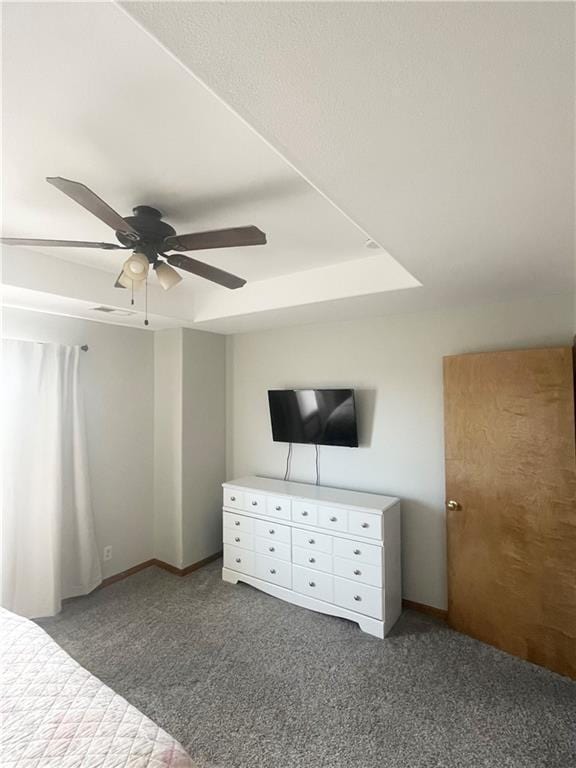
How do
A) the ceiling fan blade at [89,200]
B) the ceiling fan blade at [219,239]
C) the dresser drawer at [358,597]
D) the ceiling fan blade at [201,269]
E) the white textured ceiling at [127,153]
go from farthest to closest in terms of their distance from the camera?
the dresser drawer at [358,597], the ceiling fan blade at [201,269], the ceiling fan blade at [219,239], the ceiling fan blade at [89,200], the white textured ceiling at [127,153]

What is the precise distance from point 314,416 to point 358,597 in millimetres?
1425

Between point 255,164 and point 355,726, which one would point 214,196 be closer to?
point 255,164

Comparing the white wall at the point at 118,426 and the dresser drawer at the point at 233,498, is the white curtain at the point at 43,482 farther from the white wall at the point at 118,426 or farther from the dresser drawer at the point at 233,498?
the dresser drawer at the point at 233,498

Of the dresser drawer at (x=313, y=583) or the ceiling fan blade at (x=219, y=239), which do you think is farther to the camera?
the dresser drawer at (x=313, y=583)

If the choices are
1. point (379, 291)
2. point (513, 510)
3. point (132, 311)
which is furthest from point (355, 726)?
point (132, 311)

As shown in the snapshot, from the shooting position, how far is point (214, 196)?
5.49 feet

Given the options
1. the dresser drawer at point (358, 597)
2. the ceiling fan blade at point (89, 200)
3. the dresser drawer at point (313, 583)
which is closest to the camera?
the ceiling fan blade at point (89, 200)

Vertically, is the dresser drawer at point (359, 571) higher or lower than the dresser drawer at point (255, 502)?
lower

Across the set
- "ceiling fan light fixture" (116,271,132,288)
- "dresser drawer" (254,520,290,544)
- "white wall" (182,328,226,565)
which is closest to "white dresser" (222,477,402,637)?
"dresser drawer" (254,520,290,544)

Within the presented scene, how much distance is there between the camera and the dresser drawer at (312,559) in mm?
2795

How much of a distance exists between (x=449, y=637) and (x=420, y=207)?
2762mm

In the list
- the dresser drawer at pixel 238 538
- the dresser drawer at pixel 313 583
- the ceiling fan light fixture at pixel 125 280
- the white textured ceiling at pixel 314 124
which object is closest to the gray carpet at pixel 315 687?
the dresser drawer at pixel 313 583

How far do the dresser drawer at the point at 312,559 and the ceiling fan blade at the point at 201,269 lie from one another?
83.1 inches

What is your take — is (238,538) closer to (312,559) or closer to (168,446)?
(312,559)
